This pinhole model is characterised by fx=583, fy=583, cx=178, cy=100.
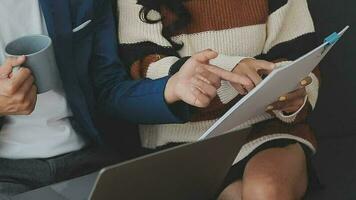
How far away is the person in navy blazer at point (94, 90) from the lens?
Answer: 1.10 meters

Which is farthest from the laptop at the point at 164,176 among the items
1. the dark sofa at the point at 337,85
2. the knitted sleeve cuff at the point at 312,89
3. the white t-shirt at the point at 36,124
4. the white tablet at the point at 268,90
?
the dark sofa at the point at 337,85

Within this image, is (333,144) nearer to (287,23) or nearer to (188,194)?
(287,23)

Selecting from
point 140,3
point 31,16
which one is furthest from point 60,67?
point 140,3

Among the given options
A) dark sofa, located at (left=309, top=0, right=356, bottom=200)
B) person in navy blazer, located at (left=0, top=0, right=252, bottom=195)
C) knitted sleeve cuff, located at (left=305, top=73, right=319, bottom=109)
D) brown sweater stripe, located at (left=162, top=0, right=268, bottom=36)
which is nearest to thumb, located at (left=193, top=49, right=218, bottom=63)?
person in navy blazer, located at (left=0, top=0, right=252, bottom=195)

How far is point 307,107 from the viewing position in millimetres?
1321

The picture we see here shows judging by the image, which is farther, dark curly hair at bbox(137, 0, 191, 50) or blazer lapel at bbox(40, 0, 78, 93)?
dark curly hair at bbox(137, 0, 191, 50)

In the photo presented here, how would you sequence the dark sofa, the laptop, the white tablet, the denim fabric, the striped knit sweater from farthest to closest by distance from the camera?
the dark sofa
the striped knit sweater
the denim fabric
the white tablet
the laptop

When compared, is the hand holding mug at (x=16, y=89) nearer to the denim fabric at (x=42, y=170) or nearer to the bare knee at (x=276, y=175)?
the denim fabric at (x=42, y=170)

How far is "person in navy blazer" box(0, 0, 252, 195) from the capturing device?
110 cm

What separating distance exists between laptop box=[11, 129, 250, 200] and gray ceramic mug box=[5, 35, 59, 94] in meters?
0.19

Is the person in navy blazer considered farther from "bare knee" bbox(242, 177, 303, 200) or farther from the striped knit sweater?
"bare knee" bbox(242, 177, 303, 200)

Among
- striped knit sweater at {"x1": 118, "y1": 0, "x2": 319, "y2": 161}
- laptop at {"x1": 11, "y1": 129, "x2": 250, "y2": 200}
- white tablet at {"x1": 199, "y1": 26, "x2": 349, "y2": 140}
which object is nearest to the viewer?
laptop at {"x1": 11, "y1": 129, "x2": 250, "y2": 200}

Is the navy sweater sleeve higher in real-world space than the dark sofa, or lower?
higher

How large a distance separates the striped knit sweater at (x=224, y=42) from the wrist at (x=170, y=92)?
4.1 inches
